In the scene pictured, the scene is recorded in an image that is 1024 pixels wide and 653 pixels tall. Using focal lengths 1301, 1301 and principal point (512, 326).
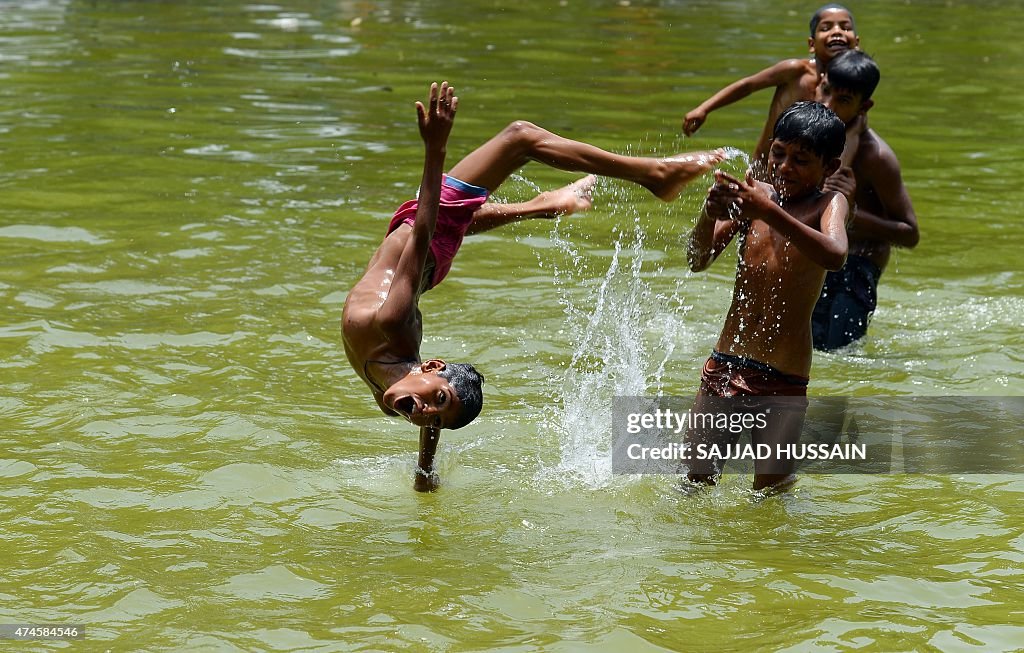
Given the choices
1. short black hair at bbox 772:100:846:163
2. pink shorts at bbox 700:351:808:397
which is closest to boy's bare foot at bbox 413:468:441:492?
pink shorts at bbox 700:351:808:397

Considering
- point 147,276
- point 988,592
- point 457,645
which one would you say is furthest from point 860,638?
point 147,276

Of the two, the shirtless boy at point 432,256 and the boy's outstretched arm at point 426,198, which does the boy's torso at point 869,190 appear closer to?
the shirtless boy at point 432,256

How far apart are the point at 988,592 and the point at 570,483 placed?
1770 millimetres

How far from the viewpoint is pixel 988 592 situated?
4.48 metres

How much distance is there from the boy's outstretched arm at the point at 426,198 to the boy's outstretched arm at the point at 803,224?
1.02 meters

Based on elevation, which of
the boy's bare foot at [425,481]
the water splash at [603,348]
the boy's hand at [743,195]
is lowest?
the boy's bare foot at [425,481]

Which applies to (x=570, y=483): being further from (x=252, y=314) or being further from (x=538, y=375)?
(x=252, y=314)

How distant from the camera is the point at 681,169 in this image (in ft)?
17.9

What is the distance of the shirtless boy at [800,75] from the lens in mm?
6742

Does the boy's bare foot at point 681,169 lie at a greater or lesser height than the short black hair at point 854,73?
lesser

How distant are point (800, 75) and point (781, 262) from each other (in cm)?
253

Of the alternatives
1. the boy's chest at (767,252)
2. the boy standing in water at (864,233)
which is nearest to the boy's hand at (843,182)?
the boy standing in water at (864,233)

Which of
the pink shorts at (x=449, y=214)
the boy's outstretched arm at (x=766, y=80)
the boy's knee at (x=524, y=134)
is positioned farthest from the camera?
the boy's outstretched arm at (x=766, y=80)

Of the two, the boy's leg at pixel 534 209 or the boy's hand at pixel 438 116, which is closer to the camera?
the boy's hand at pixel 438 116
